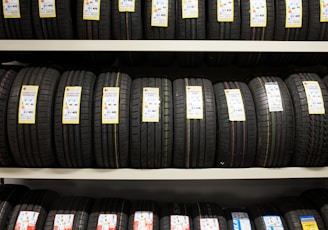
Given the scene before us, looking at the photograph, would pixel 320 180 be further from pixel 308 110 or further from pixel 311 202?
pixel 308 110

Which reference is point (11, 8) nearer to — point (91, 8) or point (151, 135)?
point (91, 8)

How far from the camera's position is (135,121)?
4.42 ft

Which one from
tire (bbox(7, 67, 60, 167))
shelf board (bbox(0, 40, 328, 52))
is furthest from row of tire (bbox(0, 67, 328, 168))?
shelf board (bbox(0, 40, 328, 52))

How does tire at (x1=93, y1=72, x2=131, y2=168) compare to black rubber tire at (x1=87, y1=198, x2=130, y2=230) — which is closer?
tire at (x1=93, y1=72, x2=131, y2=168)

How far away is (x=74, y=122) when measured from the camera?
4.36 feet

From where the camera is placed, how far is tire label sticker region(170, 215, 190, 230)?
4.77ft

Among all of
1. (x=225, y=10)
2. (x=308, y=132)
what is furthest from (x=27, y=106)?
(x=308, y=132)

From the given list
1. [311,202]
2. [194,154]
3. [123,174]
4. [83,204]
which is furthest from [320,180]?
[83,204]

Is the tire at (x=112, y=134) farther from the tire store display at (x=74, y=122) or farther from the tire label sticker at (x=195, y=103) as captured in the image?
the tire label sticker at (x=195, y=103)

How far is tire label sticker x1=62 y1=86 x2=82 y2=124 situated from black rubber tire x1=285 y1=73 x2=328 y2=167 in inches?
42.4

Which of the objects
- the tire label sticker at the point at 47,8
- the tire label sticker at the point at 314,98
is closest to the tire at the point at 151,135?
the tire label sticker at the point at 47,8

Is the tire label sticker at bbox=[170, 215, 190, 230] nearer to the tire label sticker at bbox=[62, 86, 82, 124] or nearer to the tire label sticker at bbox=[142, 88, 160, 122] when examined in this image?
the tire label sticker at bbox=[142, 88, 160, 122]

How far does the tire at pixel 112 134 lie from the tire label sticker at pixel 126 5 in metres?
0.36

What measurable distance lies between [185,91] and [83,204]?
2.80 ft
